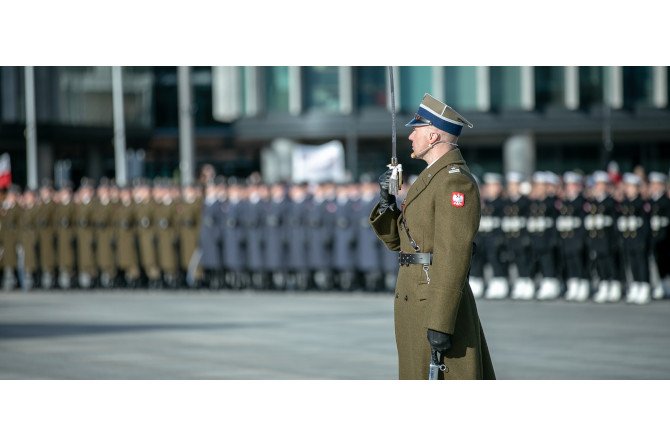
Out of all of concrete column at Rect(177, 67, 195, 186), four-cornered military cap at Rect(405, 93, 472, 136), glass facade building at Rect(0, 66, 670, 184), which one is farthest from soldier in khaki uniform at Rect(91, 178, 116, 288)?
glass facade building at Rect(0, 66, 670, 184)

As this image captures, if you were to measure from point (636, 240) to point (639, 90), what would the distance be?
25878 millimetres

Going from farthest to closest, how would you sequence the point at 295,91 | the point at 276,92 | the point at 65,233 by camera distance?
the point at 276,92, the point at 295,91, the point at 65,233

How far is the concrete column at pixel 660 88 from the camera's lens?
135 feet

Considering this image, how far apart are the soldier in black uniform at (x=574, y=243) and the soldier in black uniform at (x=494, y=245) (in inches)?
30.6

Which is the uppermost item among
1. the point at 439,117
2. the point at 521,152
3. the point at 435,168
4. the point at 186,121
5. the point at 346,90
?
the point at 346,90

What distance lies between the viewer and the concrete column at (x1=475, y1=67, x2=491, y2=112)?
43.2 metres

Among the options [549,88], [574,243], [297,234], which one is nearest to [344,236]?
[297,234]

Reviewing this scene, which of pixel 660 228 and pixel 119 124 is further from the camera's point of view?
pixel 119 124

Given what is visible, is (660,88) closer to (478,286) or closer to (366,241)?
(366,241)

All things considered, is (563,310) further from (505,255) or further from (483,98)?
(483,98)

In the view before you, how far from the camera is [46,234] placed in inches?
853

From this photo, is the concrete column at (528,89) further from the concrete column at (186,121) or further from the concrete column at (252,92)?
the concrete column at (186,121)
